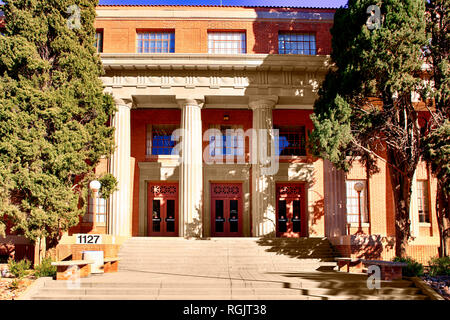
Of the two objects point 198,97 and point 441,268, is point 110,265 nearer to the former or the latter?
point 198,97

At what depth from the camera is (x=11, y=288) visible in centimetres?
1262

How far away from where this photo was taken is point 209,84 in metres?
21.0

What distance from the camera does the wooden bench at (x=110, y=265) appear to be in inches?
592

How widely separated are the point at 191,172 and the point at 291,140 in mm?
6892

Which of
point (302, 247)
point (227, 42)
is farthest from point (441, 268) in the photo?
point (227, 42)

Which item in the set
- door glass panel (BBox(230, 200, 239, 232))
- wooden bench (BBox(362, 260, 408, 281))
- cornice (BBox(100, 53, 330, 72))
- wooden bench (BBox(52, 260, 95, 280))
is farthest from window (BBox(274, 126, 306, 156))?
wooden bench (BBox(52, 260, 95, 280))

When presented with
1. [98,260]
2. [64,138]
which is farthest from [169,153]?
[98,260]

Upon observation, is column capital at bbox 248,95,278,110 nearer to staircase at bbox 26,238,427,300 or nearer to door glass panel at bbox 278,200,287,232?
door glass panel at bbox 278,200,287,232

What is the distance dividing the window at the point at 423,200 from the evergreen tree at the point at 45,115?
16.3 metres

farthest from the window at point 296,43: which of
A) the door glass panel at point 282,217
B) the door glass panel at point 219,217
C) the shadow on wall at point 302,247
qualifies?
the shadow on wall at point 302,247

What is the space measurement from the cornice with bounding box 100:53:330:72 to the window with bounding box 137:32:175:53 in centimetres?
Answer: 208

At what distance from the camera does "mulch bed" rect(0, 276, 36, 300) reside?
11974mm

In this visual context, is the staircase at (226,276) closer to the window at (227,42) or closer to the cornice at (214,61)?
the cornice at (214,61)

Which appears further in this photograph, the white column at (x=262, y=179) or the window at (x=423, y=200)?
the window at (x=423, y=200)
